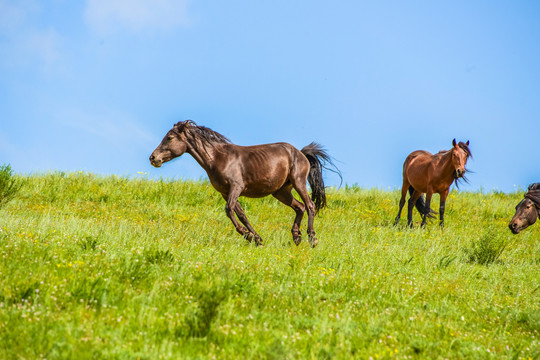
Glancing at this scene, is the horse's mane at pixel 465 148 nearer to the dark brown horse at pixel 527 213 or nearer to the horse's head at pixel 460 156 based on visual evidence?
the horse's head at pixel 460 156

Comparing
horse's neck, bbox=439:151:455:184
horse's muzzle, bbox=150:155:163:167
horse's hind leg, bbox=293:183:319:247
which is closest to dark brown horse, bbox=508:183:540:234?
horse's neck, bbox=439:151:455:184

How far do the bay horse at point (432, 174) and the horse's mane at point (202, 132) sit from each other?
21.9 ft

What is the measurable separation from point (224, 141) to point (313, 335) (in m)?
5.80

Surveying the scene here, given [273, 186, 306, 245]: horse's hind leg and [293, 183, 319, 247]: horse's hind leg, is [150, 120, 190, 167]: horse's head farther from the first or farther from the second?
[293, 183, 319, 247]: horse's hind leg

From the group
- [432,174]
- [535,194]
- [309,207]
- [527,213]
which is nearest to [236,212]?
[309,207]

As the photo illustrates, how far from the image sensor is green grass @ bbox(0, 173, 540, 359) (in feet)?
13.9

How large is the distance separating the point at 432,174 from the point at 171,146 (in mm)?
7795

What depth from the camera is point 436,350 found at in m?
4.65

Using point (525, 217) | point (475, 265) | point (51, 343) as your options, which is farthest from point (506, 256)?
point (51, 343)

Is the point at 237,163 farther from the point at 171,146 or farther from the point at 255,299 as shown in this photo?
the point at 255,299

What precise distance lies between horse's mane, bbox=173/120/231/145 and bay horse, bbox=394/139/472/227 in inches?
262

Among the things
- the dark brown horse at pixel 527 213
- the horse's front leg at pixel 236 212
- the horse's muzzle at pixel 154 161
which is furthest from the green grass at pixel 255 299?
the horse's muzzle at pixel 154 161

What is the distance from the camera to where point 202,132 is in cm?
955

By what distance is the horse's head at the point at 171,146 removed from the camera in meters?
9.33
